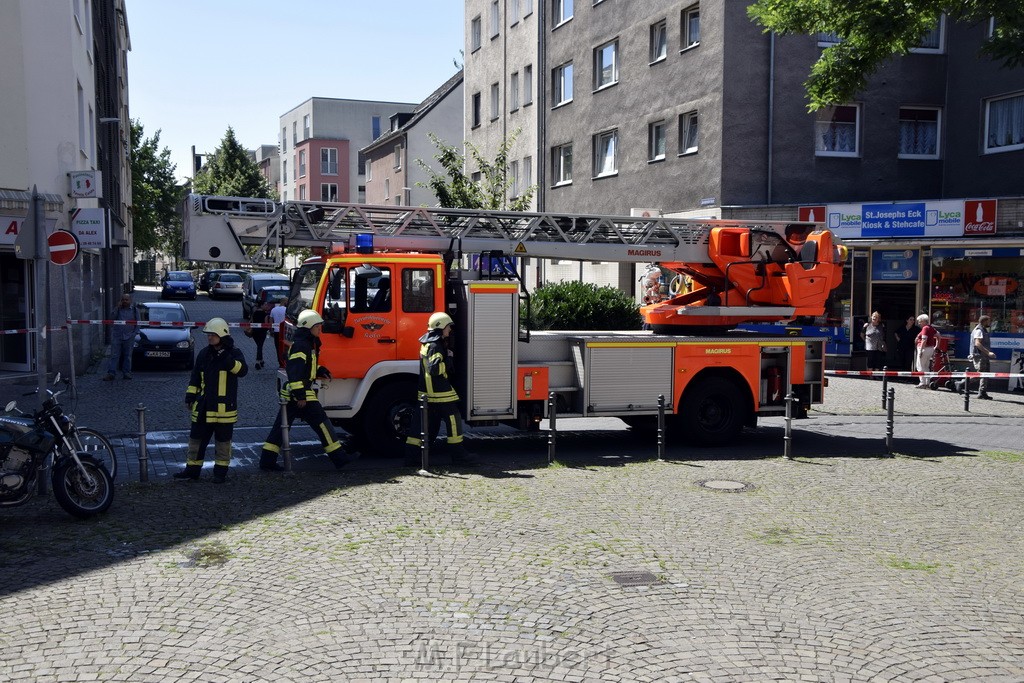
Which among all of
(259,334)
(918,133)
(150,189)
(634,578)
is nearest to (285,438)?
(634,578)

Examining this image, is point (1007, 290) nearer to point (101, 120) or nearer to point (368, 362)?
point (368, 362)

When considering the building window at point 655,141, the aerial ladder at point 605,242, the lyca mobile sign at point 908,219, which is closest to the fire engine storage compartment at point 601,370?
Result: the aerial ladder at point 605,242

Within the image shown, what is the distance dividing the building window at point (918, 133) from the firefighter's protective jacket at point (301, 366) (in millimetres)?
19787

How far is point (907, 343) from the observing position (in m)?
23.1

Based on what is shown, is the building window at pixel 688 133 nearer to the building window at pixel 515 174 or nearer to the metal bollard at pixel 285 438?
the building window at pixel 515 174

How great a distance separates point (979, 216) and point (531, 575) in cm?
1858

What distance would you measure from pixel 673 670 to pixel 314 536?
3.60 m

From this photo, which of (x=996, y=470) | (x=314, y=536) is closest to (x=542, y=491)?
(x=314, y=536)

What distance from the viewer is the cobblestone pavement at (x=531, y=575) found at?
554cm

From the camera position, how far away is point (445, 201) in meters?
31.0

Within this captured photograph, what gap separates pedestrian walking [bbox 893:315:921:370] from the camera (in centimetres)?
2275

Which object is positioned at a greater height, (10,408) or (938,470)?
(10,408)

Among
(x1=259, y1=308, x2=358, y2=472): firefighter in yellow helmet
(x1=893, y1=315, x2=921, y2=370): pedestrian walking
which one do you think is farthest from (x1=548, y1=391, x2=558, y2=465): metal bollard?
(x1=893, y1=315, x2=921, y2=370): pedestrian walking

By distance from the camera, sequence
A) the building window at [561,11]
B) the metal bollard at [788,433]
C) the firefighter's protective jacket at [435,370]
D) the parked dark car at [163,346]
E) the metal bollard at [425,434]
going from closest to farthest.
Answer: the metal bollard at [425,434] < the firefighter's protective jacket at [435,370] < the metal bollard at [788,433] < the parked dark car at [163,346] < the building window at [561,11]
